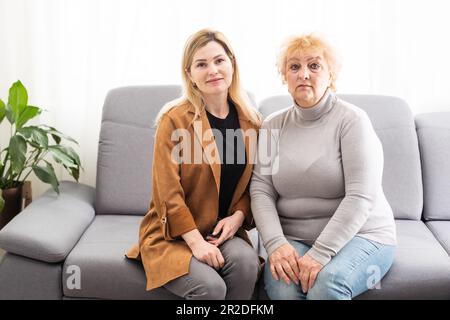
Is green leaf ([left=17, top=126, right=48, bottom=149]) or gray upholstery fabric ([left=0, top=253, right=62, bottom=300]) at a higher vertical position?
green leaf ([left=17, top=126, right=48, bottom=149])

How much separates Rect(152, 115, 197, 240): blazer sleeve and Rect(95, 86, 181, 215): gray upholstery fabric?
0.57 m

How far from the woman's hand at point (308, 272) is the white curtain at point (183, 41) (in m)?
1.14

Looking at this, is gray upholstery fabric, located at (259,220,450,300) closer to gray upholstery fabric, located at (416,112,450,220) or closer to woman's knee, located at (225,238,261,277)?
woman's knee, located at (225,238,261,277)

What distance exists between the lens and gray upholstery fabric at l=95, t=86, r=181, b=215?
2.31m

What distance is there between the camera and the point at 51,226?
1924 mm

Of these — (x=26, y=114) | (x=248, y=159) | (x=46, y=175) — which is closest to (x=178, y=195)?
(x=248, y=159)

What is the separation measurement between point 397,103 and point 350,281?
1.06 m

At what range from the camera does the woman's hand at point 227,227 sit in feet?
A: 5.68

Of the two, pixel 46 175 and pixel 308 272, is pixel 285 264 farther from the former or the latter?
pixel 46 175

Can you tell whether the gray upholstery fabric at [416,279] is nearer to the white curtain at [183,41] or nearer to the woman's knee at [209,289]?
the woman's knee at [209,289]

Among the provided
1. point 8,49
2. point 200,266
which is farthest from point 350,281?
point 8,49

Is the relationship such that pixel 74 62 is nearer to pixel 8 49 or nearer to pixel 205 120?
pixel 8 49

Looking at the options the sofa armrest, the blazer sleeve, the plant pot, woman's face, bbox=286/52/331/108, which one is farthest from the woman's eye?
the plant pot

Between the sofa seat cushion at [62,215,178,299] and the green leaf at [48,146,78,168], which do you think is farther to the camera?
the green leaf at [48,146,78,168]
